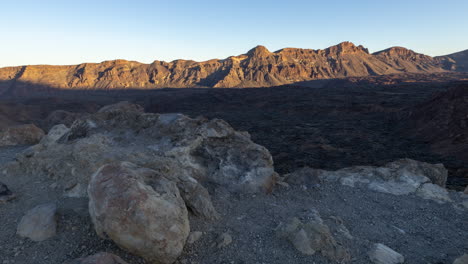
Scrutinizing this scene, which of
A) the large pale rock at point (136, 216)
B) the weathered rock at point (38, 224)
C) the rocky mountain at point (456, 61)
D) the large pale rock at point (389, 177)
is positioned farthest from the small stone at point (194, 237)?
the rocky mountain at point (456, 61)

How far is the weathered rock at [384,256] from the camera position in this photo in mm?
4480

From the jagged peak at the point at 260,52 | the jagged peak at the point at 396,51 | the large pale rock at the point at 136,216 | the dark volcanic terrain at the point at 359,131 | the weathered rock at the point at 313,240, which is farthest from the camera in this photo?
the jagged peak at the point at 396,51

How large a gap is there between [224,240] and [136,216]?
1.66 metres

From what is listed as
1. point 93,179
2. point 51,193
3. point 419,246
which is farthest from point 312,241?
point 51,193

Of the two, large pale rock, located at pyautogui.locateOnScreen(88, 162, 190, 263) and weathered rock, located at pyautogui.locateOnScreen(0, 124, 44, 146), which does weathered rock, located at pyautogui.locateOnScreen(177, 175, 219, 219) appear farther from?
weathered rock, located at pyautogui.locateOnScreen(0, 124, 44, 146)

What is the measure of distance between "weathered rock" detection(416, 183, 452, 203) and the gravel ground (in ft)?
0.86

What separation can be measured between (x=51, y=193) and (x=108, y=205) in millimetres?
2570

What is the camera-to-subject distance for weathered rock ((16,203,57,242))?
4121 mm

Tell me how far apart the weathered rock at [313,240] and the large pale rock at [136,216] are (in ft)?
6.12

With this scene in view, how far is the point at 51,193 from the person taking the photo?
536 cm

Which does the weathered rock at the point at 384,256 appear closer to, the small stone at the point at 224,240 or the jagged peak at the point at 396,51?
the small stone at the point at 224,240

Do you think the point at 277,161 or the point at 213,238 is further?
the point at 277,161

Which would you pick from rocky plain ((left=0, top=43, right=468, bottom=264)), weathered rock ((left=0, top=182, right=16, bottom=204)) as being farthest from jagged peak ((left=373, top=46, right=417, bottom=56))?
weathered rock ((left=0, top=182, right=16, bottom=204))

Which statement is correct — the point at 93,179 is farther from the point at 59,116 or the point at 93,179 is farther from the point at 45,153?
the point at 59,116
